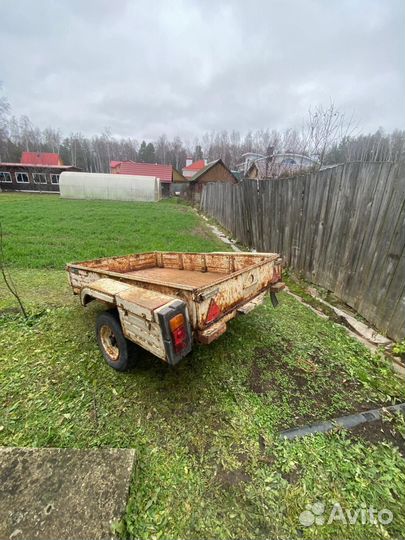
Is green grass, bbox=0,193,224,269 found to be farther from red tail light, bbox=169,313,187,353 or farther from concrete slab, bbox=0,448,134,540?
red tail light, bbox=169,313,187,353

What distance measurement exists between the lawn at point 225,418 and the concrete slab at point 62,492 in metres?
0.11

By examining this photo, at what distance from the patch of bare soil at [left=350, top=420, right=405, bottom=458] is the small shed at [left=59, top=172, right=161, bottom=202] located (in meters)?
28.2

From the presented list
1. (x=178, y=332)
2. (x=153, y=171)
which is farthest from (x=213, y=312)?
(x=153, y=171)

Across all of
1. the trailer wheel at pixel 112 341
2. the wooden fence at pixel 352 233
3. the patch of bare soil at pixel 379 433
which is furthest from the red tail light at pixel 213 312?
the wooden fence at pixel 352 233

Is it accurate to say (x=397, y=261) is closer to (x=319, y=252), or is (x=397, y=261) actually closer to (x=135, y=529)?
(x=319, y=252)

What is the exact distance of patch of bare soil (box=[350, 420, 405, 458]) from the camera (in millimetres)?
1926

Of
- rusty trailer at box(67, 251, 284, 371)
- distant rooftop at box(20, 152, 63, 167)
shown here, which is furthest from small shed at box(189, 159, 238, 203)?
distant rooftop at box(20, 152, 63, 167)

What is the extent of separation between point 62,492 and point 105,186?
29.5 meters

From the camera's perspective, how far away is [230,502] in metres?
1.55

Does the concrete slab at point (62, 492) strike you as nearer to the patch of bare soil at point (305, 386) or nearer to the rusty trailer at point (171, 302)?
the rusty trailer at point (171, 302)

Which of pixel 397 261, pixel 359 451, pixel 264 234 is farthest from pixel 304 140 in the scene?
pixel 359 451

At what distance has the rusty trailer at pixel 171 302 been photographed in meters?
1.85

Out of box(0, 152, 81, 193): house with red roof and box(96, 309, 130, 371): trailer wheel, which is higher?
box(0, 152, 81, 193): house with red roof

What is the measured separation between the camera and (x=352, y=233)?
3.75 m
